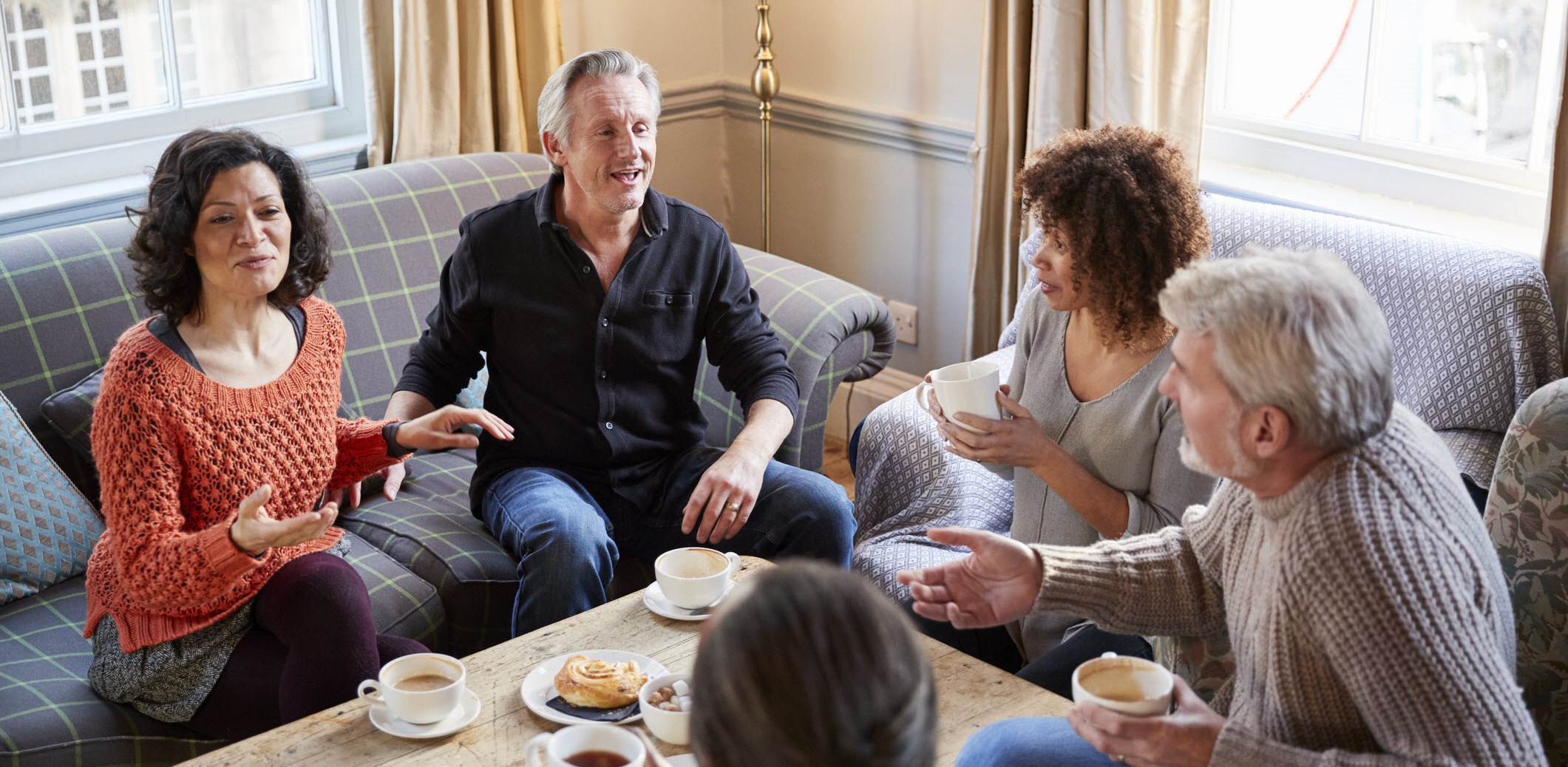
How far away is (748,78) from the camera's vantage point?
3.95 metres

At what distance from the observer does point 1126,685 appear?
133 cm

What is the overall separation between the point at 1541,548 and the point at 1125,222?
676 mm

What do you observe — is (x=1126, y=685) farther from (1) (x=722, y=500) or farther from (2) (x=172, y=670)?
(2) (x=172, y=670)

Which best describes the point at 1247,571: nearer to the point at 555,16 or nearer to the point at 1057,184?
the point at 1057,184

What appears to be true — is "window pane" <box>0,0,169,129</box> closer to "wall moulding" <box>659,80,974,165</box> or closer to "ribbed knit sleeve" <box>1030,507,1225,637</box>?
"wall moulding" <box>659,80,974,165</box>

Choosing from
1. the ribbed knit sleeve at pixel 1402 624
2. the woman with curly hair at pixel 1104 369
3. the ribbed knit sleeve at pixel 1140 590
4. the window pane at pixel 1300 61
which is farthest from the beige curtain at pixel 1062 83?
Result: the ribbed knit sleeve at pixel 1402 624

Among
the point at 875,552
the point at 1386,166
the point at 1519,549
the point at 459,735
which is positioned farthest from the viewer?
the point at 1386,166

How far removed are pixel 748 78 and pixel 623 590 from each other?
2.00m

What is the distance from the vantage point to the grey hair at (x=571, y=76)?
2.34 m

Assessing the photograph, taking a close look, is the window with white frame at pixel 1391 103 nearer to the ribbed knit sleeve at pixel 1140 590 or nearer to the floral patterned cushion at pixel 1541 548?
the floral patterned cushion at pixel 1541 548

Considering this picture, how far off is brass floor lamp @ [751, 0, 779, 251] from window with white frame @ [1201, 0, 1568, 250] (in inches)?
43.3

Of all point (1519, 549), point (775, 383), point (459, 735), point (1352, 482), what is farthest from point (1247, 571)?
point (775, 383)

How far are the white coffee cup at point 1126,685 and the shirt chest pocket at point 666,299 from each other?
1.23 m

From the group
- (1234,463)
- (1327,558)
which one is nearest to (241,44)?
(1234,463)
